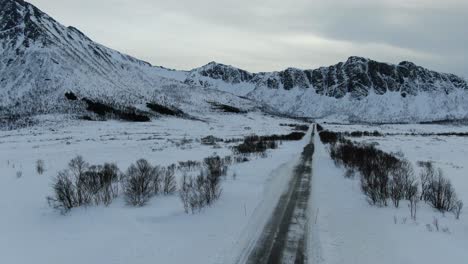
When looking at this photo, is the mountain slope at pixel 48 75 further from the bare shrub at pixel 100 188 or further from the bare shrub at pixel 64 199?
the bare shrub at pixel 64 199

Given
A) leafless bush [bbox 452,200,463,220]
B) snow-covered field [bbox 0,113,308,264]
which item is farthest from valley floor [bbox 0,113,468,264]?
leafless bush [bbox 452,200,463,220]

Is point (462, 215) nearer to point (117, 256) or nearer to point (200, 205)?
point (200, 205)

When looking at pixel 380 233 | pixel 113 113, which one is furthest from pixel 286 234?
pixel 113 113

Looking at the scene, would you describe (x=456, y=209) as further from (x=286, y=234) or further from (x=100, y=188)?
(x=100, y=188)

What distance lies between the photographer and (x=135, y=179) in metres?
13.5

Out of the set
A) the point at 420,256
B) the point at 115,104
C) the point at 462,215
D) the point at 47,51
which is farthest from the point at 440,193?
the point at 47,51

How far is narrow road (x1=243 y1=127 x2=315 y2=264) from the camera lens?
8.48 meters

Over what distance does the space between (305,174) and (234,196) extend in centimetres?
696

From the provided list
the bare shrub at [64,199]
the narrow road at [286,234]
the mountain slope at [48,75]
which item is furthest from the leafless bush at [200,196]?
the mountain slope at [48,75]

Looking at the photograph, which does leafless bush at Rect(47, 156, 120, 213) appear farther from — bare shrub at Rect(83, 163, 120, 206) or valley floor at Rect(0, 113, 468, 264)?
valley floor at Rect(0, 113, 468, 264)

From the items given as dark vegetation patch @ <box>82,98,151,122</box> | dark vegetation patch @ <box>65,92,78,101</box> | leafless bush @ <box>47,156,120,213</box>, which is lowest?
leafless bush @ <box>47,156,120,213</box>

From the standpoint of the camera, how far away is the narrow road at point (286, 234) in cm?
848

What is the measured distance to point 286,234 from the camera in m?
10.0

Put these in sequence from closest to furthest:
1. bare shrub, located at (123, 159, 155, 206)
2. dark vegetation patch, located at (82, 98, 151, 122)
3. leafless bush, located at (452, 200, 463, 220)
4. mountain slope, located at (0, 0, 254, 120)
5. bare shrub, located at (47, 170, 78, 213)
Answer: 1. leafless bush, located at (452, 200, 463, 220)
2. bare shrub, located at (47, 170, 78, 213)
3. bare shrub, located at (123, 159, 155, 206)
4. dark vegetation patch, located at (82, 98, 151, 122)
5. mountain slope, located at (0, 0, 254, 120)
